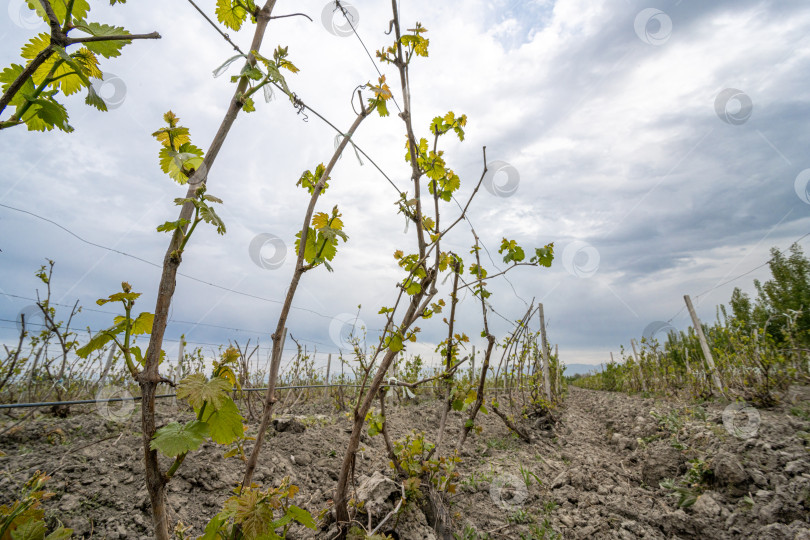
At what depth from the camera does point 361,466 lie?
11.8ft

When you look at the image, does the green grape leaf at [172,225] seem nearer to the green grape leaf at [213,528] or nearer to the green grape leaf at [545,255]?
the green grape leaf at [213,528]

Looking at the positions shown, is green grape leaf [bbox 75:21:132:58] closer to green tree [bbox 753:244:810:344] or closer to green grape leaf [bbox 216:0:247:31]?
green grape leaf [bbox 216:0:247:31]

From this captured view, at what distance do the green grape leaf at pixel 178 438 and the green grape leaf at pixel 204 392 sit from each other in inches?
2.4

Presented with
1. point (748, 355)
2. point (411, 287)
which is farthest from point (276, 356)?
point (748, 355)

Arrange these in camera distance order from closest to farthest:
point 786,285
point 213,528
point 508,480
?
point 213,528 < point 508,480 < point 786,285

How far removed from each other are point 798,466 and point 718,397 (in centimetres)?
540

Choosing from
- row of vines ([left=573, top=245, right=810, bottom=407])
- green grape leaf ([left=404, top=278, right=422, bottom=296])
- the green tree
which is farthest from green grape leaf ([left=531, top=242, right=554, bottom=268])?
the green tree

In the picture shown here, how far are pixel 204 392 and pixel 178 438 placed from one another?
4.2 inches

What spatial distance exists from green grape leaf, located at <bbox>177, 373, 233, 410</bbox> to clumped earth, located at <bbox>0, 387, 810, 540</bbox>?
1142 millimetres

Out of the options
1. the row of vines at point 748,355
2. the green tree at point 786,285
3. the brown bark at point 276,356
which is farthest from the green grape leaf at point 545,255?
the green tree at point 786,285

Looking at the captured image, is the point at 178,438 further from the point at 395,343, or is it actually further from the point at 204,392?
the point at 395,343

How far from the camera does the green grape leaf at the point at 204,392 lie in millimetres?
819

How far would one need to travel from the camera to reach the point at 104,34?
31.7 inches

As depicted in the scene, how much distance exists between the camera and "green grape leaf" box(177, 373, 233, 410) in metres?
0.82
